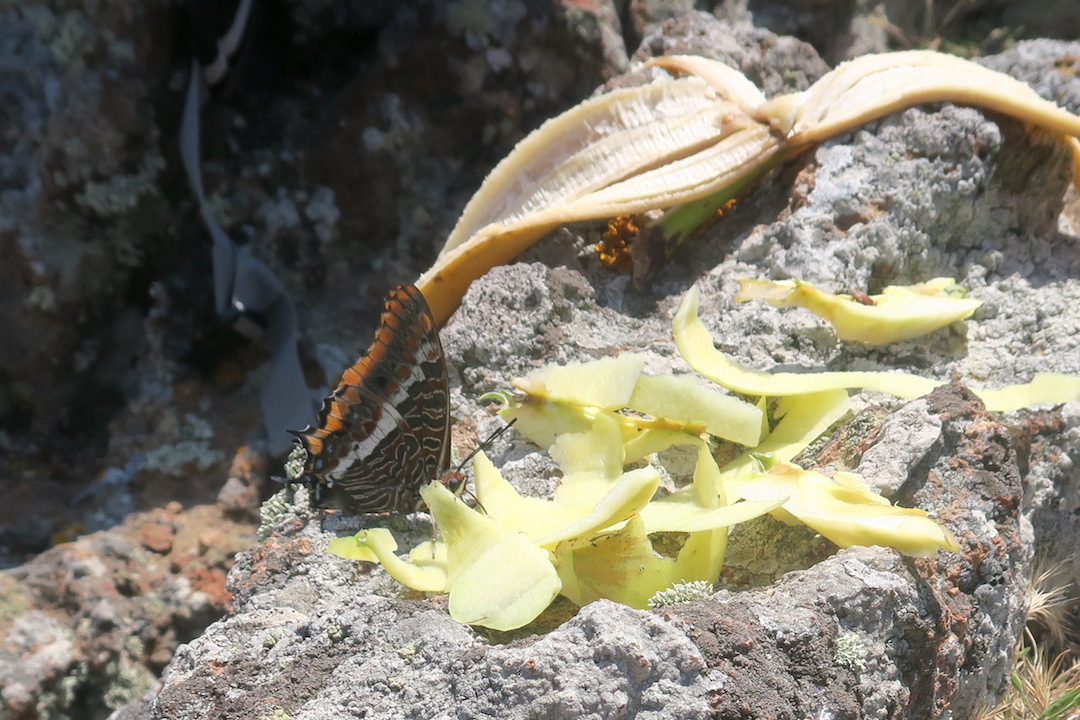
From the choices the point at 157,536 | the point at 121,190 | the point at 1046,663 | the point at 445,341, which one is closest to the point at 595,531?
the point at 445,341

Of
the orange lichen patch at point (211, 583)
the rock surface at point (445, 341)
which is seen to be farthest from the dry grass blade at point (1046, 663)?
the orange lichen patch at point (211, 583)

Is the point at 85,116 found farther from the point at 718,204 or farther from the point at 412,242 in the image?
the point at 718,204

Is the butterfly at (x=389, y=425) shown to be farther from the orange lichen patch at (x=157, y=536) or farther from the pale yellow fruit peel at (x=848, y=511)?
the orange lichen patch at (x=157, y=536)

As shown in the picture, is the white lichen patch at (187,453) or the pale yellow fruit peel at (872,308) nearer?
the pale yellow fruit peel at (872,308)

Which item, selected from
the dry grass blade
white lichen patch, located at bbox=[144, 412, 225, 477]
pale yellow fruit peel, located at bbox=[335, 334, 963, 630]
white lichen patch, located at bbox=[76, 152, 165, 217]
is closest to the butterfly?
pale yellow fruit peel, located at bbox=[335, 334, 963, 630]

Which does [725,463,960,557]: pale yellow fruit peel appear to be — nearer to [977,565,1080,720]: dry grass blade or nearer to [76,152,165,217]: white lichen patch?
[977,565,1080,720]: dry grass blade

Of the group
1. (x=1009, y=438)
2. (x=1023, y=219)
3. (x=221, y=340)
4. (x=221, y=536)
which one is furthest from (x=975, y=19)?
(x=221, y=536)

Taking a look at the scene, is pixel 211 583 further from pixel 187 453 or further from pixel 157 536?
pixel 187 453
